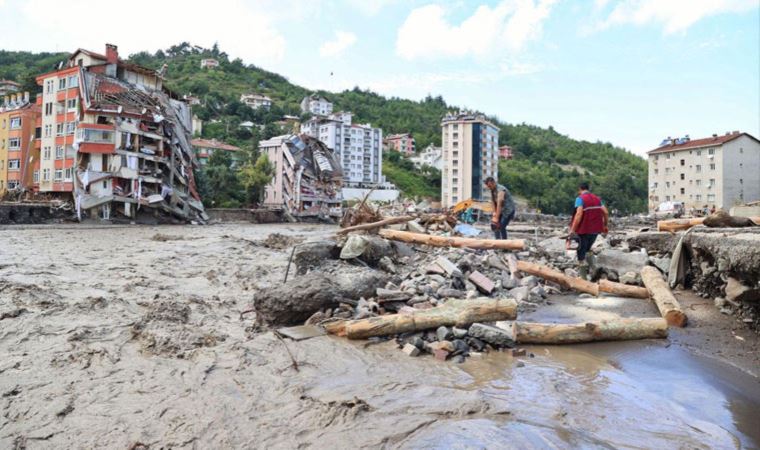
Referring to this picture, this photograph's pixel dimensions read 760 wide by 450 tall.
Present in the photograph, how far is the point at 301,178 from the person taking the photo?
210ft

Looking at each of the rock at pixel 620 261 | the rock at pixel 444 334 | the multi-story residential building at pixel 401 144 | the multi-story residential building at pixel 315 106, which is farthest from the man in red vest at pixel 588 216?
the multi-story residential building at pixel 315 106

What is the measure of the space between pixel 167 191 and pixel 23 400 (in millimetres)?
45188

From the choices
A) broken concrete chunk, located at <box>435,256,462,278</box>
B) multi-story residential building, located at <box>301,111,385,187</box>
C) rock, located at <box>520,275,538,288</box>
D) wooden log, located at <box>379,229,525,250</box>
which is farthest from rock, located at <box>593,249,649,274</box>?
multi-story residential building, located at <box>301,111,385,187</box>

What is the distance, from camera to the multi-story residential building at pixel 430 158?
363 ft

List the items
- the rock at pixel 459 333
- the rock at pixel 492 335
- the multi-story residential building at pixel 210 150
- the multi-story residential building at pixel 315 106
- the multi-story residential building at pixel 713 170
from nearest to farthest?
1. the rock at pixel 492 335
2. the rock at pixel 459 333
3. the multi-story residential building at pixel 713 170
4. the multi-story residential building at pixel 210 150
5. the multi-story residential building at pixel 315 106

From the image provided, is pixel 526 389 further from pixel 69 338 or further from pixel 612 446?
pixel 69 338

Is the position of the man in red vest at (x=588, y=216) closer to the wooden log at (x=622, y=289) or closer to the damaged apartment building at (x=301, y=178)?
the wooden log at (x=622, y=289)

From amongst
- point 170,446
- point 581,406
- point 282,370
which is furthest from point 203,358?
point 581,406

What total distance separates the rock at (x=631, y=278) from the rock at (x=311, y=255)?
5.88 metres

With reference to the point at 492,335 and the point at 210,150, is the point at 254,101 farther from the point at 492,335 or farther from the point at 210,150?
the point at 492,335

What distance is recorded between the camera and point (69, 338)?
230 inches

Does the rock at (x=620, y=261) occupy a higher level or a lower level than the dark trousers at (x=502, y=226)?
lower

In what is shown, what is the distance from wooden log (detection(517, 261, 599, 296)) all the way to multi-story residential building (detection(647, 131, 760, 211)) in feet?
231

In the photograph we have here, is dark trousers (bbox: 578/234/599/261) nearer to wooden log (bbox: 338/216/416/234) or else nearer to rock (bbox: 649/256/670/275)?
rock (bbox: 649/256/670/275)
